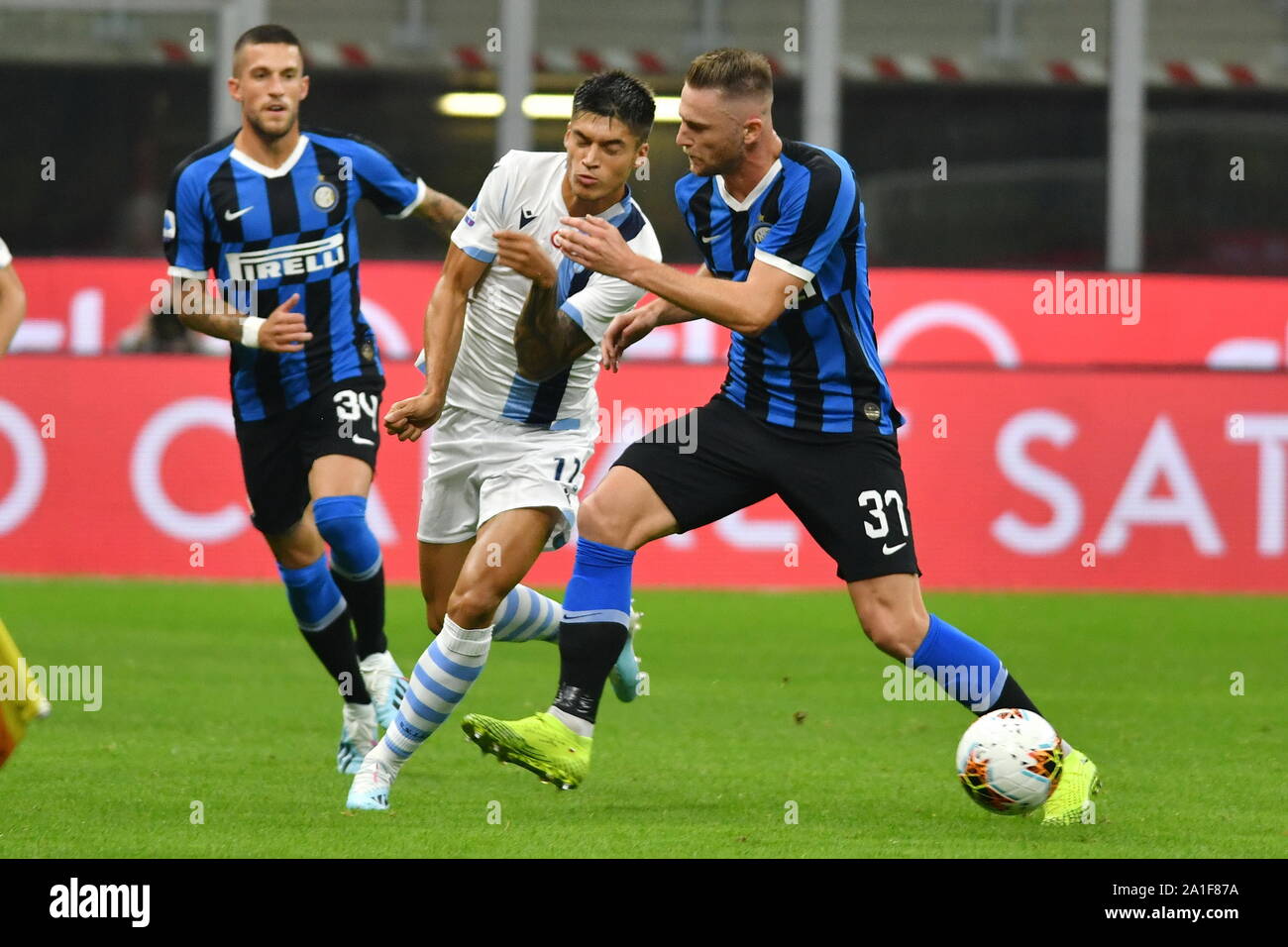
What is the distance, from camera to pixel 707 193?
18.6 ft

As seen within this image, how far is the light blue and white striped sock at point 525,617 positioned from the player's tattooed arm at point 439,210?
134 centimetres

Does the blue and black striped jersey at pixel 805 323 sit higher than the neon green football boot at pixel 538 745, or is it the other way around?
the blue and black striped jersey at pixel 805 323

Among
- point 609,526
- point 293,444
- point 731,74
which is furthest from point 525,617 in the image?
point 731,74

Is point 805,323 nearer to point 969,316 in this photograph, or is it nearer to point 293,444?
point 293,444

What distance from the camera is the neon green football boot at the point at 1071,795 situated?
545 centimetres

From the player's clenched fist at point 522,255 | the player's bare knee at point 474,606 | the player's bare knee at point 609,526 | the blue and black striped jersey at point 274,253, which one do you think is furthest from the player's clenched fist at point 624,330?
the blue and black striped jersey at point 274,253

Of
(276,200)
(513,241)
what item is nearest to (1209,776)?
(513,241)

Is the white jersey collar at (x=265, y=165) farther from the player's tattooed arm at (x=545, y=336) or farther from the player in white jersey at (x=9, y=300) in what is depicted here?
the player in white jersey at (x=9, y=300)

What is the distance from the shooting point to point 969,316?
42.5 feet

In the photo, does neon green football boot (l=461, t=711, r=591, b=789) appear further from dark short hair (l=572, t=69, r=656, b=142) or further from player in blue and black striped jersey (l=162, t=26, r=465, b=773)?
dark short hair (l=572, t=69, r=656, b=142)

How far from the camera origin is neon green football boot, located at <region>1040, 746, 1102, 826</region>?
545 centimetres

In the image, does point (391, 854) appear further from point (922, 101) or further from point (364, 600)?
point (922, 101)

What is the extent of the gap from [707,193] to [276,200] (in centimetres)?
189

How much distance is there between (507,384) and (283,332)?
72cm
